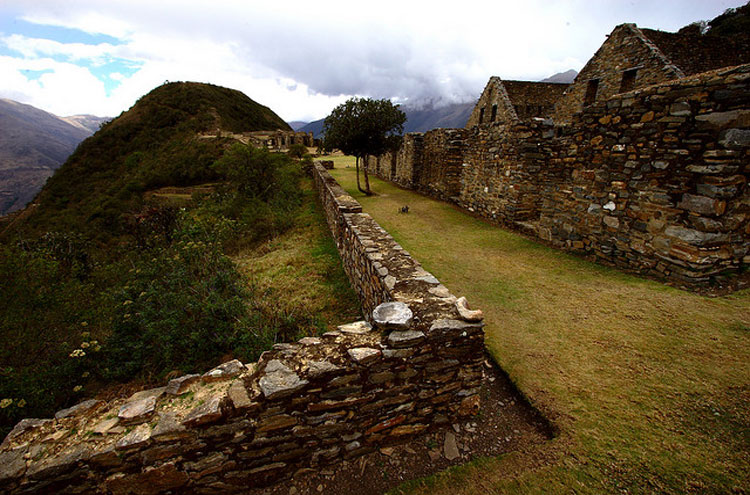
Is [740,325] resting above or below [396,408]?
above

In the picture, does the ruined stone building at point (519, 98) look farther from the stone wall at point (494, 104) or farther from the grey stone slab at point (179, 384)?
the grey stone slab at point (179, 384)

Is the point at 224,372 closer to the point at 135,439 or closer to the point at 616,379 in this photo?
the point at 135,439

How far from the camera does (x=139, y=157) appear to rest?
4212cm

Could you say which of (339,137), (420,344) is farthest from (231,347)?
(339,137)

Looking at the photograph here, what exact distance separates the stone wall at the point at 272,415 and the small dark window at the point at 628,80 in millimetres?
13355

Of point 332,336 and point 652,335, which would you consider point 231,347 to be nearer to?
point 332,336

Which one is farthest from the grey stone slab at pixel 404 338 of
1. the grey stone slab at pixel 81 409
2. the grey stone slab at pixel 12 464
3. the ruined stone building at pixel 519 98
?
the ruined stone building at pixel 519 98

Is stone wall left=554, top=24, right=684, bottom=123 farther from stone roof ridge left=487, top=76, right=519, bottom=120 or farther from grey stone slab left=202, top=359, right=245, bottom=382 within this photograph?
grey stone slab left=202, top=359, right=245, bottom=382

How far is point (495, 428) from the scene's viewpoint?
2.87 m

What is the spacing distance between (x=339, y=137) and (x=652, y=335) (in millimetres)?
11418

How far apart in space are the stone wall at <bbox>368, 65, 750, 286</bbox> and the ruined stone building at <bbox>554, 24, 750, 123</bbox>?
599 centimetres

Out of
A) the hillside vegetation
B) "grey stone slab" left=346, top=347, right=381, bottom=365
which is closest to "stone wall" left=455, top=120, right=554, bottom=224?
the hillside vegetation

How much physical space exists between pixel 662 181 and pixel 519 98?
1635 cm

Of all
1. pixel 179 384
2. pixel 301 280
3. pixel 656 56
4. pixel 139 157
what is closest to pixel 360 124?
pixel 301 280
